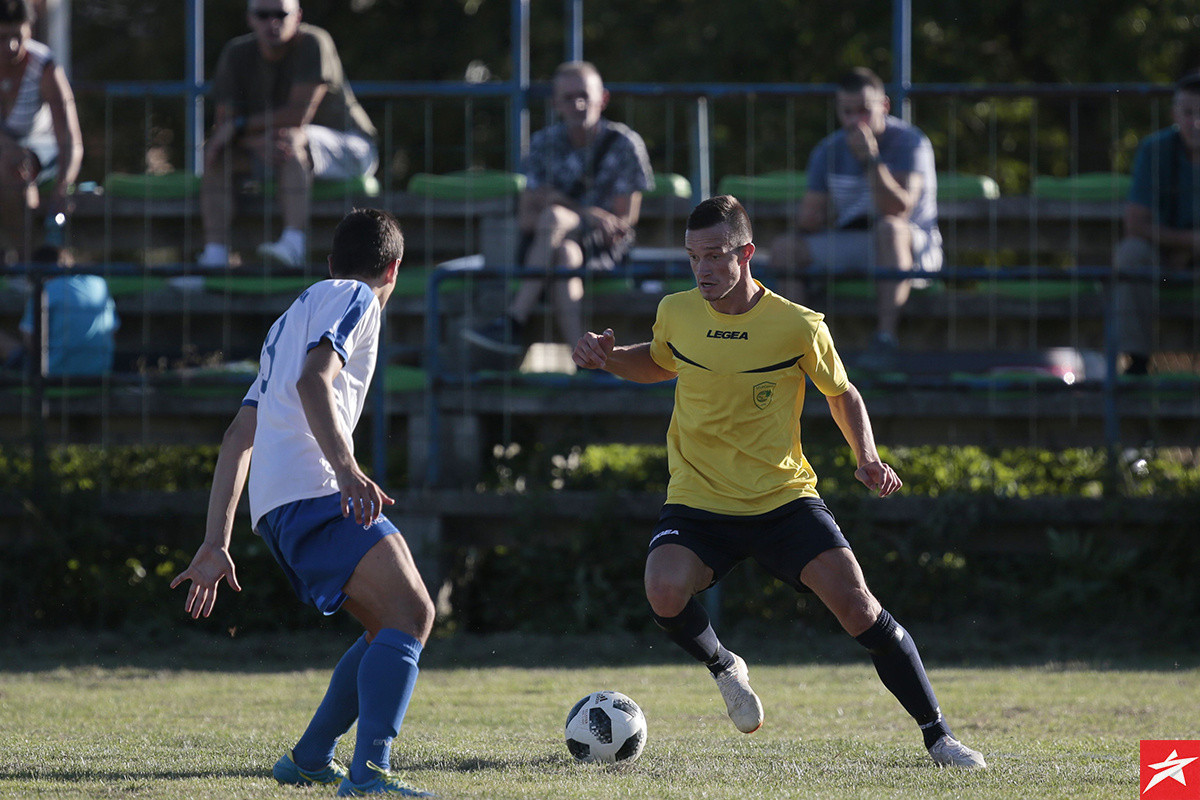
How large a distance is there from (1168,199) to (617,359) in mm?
5252

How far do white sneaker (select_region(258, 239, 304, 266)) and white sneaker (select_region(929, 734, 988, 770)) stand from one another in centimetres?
570

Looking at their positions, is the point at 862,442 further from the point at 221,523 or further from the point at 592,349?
the point at 221,523

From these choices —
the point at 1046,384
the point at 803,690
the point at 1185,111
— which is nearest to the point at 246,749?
the point at 803,690

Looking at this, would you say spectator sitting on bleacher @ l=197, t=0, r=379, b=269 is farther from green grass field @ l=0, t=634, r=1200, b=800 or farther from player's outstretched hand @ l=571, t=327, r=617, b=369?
player's outstretched hand @ l=571, t=327, r=617, b=369

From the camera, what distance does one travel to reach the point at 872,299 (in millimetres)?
9625

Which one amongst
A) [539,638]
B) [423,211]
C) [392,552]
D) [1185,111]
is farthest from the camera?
[423,211]

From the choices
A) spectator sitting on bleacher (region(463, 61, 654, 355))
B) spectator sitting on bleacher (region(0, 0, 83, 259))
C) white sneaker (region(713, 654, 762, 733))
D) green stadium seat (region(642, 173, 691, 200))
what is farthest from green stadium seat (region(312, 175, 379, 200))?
white sneaker (region(713, 654, 762, 733))

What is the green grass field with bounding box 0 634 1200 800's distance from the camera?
4922 mm

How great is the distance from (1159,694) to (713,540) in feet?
8.74

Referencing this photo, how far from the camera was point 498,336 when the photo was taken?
9203 millimetres

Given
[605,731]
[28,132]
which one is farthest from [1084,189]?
[28,132]

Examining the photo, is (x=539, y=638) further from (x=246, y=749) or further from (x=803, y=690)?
(x=246, y=749)

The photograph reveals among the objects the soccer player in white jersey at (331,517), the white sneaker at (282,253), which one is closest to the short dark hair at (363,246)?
the soccer player in white jersey at (331,517)

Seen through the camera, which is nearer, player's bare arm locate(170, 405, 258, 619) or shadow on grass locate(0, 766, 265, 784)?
player's bare arm locate(170, 405, 258, 619)
